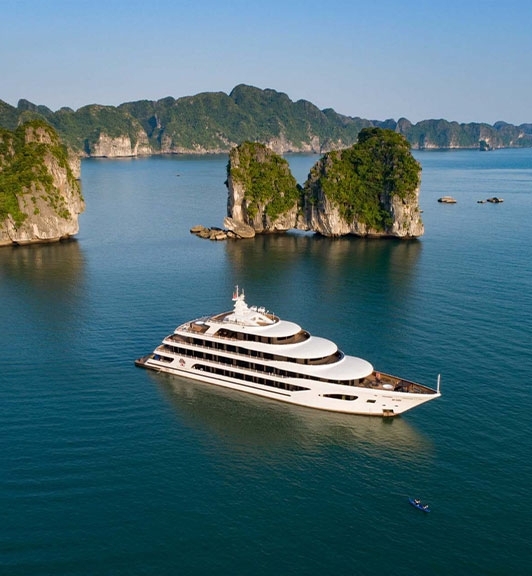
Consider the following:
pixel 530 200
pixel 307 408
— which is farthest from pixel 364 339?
pixel 530 200

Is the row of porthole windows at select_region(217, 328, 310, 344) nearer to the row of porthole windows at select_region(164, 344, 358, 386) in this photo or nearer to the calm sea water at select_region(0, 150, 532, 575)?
the row of porthole windows at select_region(164, 344, 358, 386)

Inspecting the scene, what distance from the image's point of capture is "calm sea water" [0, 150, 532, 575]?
1352 inches

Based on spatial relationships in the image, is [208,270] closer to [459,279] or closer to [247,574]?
[459,279]

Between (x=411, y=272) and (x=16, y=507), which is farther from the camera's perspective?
(x=411, y=272)

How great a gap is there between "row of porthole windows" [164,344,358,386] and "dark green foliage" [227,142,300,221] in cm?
8224

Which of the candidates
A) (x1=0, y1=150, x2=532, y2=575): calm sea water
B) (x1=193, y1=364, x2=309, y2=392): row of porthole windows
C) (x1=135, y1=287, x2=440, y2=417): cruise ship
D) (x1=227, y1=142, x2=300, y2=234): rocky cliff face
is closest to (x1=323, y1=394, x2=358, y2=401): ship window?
(x1=135, y1=287, x2=440, y2=417): cruise ship

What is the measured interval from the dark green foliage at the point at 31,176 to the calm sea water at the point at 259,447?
35444mm

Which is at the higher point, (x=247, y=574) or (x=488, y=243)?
(x=488, y=243)

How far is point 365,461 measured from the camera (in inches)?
1688

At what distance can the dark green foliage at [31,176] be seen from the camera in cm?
11775

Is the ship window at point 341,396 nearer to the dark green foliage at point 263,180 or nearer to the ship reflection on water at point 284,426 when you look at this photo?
the ship reflection on water at point 284,426

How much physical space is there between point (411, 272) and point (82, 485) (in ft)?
237

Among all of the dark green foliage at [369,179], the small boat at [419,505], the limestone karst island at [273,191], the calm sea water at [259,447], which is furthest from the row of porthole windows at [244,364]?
the dark green foliage at [369,179]

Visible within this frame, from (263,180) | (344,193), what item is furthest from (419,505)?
(263,180)
